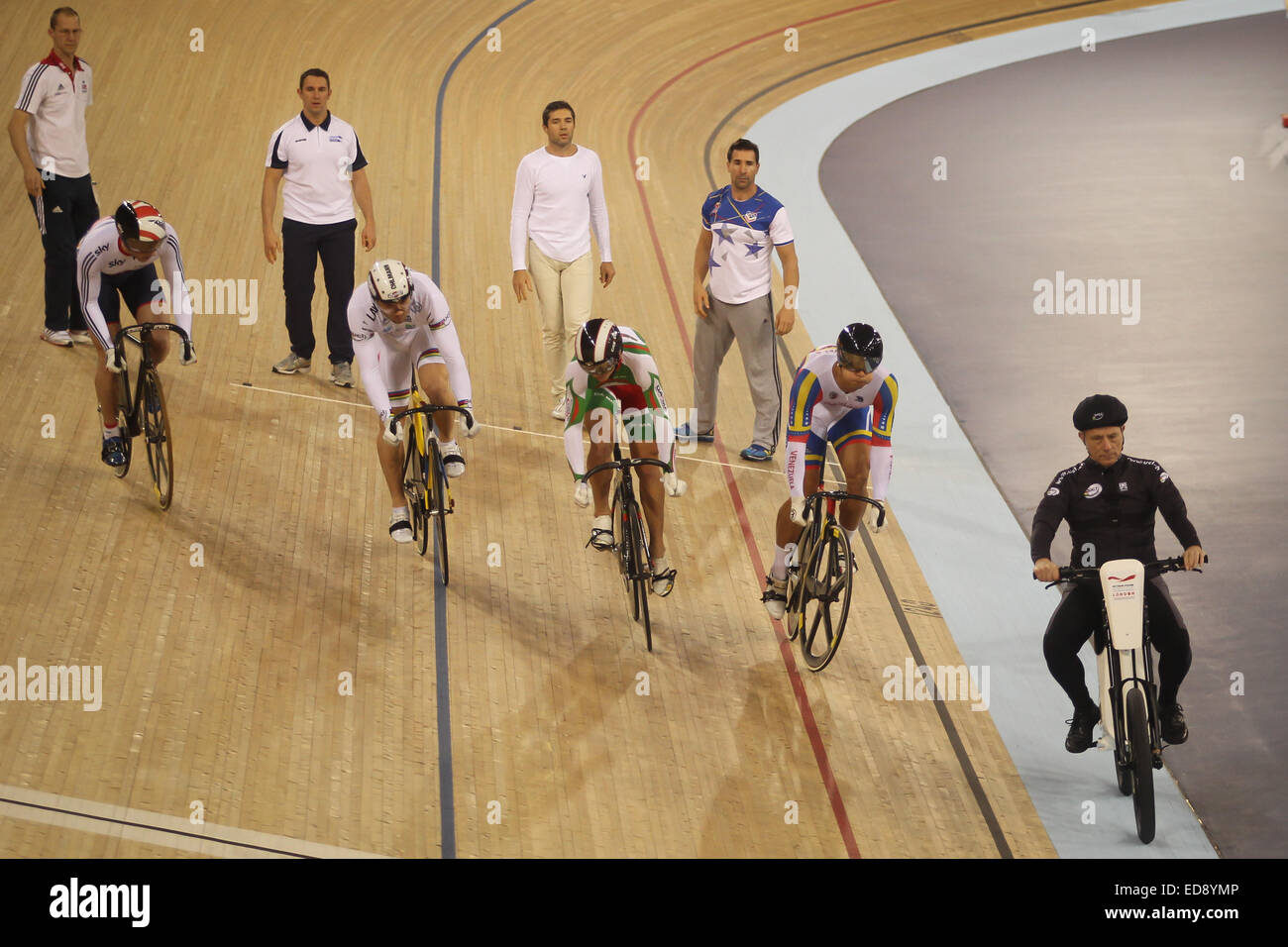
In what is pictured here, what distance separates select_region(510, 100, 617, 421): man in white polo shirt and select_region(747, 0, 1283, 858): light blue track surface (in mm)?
1720

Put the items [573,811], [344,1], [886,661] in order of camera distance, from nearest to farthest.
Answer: [573,811] < [886,661] < [344,1]

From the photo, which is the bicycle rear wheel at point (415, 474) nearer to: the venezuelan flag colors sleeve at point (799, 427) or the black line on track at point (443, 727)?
the black line on track at point (443, 727)

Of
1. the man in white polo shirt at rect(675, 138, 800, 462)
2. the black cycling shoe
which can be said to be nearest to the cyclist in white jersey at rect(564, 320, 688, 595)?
the man in white polo shirt at rect(675, 138, 800, 462)

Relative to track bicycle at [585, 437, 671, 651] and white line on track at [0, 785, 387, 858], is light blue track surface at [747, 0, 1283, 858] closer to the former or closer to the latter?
track bicycle at [585, 437, 671, 651]

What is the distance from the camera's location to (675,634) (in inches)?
193

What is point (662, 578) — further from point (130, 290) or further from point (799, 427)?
point (130, 290)

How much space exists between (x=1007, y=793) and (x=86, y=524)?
3657 mm

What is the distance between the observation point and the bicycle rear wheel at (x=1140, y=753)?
12.3 ft

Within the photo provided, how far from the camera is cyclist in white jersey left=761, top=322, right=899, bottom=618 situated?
13.8ft

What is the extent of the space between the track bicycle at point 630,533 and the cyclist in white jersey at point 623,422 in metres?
0.03

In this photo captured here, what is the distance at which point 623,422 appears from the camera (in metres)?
4.73

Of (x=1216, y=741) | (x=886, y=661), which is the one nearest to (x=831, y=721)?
(x=886, y=661)

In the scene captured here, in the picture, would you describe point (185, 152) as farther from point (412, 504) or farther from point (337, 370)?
point (412, 504)

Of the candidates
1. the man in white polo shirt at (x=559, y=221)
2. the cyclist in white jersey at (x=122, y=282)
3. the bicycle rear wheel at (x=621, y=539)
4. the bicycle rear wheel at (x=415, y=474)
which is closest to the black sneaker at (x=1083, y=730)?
the bicycle rear wheel at (x=621, y=539)
